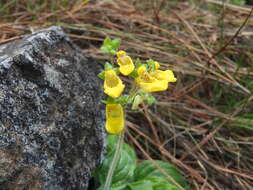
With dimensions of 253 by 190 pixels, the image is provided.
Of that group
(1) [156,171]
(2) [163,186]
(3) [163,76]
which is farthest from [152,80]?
(1) [156,171]

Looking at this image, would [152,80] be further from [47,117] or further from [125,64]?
[47,117]

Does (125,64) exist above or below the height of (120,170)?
above

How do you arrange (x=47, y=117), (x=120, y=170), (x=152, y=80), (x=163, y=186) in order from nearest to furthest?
(x=152, y=80), (x=47, y=117), (x=163, y=186), (x=120, y=170)

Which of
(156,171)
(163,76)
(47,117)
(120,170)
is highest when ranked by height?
(163,76)

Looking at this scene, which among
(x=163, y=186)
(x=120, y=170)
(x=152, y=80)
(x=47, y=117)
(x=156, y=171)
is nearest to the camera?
(x=152, y=80)

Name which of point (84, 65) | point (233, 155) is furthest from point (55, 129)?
point (233, 155)

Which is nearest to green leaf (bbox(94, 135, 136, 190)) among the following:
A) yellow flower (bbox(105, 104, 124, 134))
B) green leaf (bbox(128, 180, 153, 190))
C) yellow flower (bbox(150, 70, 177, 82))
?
green leaf (bbox(128, 180, 153, 190))
